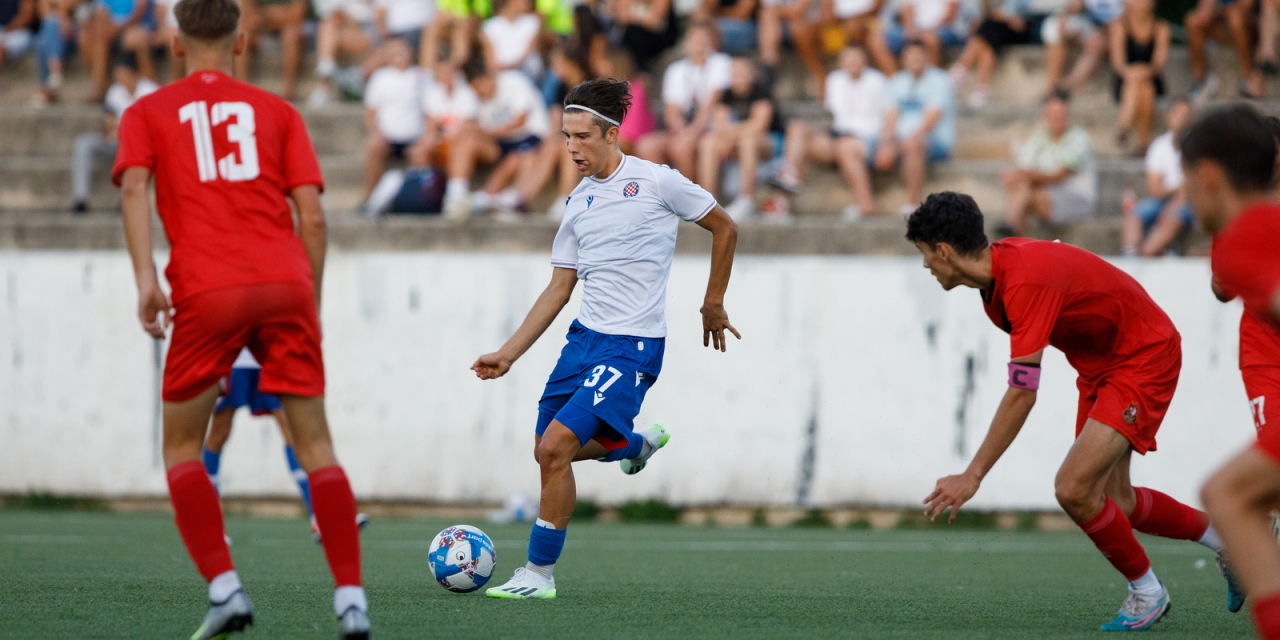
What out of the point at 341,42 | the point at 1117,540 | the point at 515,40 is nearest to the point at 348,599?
the point at 1117,540

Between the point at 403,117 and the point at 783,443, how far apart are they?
610cm

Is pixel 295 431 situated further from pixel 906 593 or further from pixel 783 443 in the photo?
pixel 783 443

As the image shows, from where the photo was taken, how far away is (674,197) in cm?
655

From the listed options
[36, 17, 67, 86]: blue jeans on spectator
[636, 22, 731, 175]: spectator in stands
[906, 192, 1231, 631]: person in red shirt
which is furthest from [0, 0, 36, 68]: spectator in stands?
[906, 192, 1231, 631]: person in red shirt

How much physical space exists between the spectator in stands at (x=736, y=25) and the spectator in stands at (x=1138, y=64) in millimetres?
3790

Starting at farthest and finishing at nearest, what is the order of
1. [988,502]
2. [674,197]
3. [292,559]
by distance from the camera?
[988,502] → [292,559] → [674,197]

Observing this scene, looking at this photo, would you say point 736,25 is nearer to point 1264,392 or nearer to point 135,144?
point 1264,392

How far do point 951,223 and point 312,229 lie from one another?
249cm

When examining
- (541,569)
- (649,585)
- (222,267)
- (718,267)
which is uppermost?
(222,267)

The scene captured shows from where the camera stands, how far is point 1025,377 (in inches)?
207

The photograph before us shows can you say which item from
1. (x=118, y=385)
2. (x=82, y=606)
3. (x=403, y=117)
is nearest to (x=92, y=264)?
(x=118, y=385)

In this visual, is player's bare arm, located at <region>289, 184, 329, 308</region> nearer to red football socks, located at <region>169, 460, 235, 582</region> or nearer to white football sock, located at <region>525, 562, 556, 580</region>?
red football socks, located at <region>169, 460, 235, 582</region>

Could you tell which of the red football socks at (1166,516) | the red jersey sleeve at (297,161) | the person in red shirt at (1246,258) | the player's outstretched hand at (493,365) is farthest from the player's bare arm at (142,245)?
the red football socks at (1166,516)

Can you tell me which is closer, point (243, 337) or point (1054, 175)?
point (243, 337)
